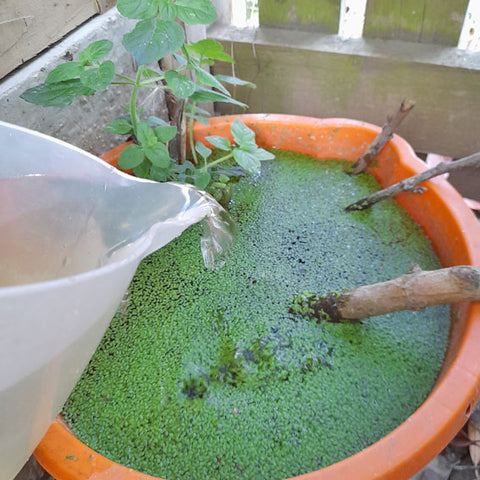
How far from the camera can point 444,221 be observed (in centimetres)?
105

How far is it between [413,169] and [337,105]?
0.42 m

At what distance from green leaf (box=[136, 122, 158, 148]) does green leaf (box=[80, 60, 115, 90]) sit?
150 millimetres

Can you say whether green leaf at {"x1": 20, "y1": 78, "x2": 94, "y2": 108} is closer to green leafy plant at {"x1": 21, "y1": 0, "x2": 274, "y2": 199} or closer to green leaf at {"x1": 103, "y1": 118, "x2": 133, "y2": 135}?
green leafy plant at {"x1": 21, "y1": 0, "x2": 274, "y2": 199}

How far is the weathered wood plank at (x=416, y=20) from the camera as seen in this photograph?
1.21 m

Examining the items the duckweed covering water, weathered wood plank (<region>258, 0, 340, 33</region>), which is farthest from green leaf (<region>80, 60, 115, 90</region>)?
weathered wood plank (<region>258, 0, 340, 33</region>)

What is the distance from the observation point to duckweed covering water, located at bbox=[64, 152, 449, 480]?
2.65ft

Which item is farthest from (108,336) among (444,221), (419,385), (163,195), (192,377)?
(444,221)

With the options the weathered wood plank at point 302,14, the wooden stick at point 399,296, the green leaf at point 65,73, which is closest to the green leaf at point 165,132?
the green leaf at point 65,73

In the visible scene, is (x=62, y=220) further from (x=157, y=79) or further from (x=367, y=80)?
(x=367, y=80)

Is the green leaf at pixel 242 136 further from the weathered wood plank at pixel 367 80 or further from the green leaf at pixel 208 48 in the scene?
the weathered wood plank at pixel 367 80

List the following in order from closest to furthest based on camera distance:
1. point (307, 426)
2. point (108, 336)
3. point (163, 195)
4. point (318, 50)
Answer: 1. point (163, 195)
2. point (307, 426)
3. point (108, 336)
4. point (318, 50)

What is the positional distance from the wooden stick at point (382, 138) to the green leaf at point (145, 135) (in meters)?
0.60

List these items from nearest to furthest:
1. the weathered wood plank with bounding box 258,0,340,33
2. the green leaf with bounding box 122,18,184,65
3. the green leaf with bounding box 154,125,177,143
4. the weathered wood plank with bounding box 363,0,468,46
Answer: the green leaf with bounding box 122,18,184,65
the green leaf with bounding box 154,125,177,143
the weathered wood plank with bounding box 363,0,468,46
the weathered wood plank with bounding box 258,0,340,33

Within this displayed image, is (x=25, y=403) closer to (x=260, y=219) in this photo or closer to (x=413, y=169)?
(x=260, y=219)
